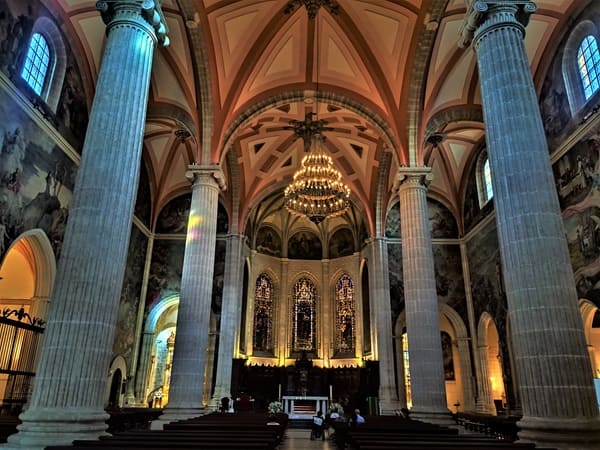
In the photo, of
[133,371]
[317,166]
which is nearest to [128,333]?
[133,371]

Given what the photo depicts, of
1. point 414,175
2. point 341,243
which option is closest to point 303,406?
point 341,243

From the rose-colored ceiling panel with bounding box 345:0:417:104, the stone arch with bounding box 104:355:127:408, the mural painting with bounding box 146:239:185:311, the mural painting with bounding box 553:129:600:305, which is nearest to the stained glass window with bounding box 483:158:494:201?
the mural painting with bounding box 553:129:600:305

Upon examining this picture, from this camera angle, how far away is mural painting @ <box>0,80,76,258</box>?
10.2 meters

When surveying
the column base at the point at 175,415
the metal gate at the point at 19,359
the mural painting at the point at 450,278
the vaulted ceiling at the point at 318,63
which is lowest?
the column base at the point at 175,415

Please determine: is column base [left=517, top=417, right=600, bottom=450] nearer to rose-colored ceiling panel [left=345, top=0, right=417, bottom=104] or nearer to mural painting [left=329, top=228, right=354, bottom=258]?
rose-colored ceiling panel [left=345, top=0, right=417, bottom=104]

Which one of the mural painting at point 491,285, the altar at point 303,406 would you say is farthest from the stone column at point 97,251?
the mural painting at point 491,285

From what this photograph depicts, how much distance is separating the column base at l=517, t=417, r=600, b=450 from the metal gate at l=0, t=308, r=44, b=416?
11.0 meters

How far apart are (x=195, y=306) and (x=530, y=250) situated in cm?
869

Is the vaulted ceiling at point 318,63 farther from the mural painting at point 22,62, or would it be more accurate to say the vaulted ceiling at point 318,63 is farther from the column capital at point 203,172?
the mural painting at point 22,62

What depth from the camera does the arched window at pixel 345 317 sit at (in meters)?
25.4

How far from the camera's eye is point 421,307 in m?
12.0

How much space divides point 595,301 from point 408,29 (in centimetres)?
910

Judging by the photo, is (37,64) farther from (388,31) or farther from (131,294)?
(131,294)

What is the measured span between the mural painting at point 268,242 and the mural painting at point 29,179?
1410cm
